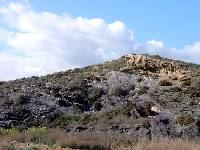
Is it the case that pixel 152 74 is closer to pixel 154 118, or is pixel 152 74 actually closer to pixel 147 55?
pixel 147 55

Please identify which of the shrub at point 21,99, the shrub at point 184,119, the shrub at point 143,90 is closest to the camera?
the shrub at point 184,119

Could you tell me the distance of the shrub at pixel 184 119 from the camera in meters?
35.8

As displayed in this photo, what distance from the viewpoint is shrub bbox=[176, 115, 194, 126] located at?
117 feet

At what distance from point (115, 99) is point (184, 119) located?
44.5 ft

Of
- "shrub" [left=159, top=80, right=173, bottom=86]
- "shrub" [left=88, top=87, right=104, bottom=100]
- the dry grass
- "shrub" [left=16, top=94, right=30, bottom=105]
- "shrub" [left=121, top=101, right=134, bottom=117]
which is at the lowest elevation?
the dry grass

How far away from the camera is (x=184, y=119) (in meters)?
36.3

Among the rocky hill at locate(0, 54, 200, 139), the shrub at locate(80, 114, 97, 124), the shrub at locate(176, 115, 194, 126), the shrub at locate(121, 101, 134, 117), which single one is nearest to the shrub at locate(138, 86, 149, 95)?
the rocky hill at locate(0, 54, 200, 139)

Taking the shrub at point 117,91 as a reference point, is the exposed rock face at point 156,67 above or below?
above

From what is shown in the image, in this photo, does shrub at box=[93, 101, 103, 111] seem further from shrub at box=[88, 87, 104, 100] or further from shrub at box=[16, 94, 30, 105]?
shrub at box=[16, 94, 30, 105]

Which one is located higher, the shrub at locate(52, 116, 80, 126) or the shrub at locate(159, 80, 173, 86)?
the shrub at locate(159, 80, 173, 86)

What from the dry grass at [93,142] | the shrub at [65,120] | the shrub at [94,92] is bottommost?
the dry grass at [93,142]

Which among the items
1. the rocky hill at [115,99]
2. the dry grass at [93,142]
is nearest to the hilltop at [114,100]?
the rocky hill at [115,99]

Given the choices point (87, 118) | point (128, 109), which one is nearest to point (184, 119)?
point (128, 109)

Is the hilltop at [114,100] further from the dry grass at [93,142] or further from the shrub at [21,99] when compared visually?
the dry grass at [93,142]
